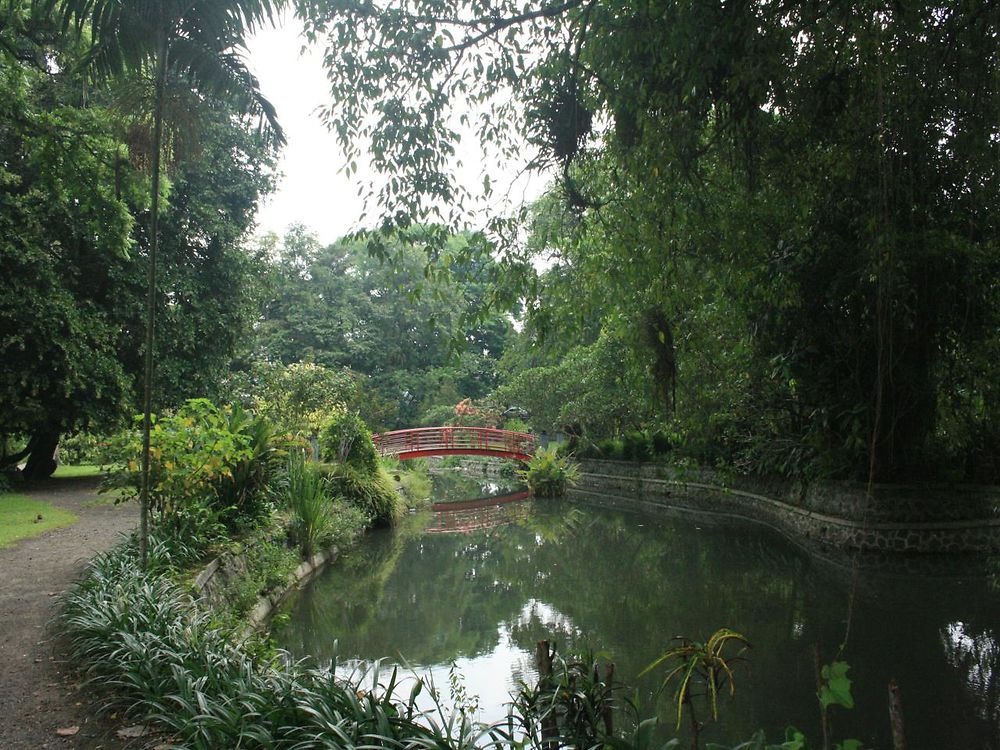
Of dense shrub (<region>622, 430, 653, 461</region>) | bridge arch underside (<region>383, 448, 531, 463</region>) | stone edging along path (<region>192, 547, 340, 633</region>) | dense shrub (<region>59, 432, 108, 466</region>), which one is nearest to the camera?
stone edging along path (<region>192, 547, 340, 633</region>)

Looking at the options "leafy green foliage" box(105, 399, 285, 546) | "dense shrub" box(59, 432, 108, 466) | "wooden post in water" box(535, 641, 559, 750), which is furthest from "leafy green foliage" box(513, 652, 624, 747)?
"dense shrub" box(59, 432, 108, 466)

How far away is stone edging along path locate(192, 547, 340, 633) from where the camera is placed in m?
5.85

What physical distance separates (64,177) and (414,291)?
5275 mm

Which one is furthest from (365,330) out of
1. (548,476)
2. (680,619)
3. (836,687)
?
(836,687)

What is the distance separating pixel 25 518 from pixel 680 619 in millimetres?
7710

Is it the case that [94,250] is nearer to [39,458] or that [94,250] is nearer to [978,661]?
[39,458]

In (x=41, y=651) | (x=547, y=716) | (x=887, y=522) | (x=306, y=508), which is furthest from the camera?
(x=887, y=522)

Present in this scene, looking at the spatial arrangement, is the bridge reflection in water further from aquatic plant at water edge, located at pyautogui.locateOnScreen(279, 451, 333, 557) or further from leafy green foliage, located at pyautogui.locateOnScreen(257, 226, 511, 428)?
leafy green foliage, located at pyautogui.locateOnScreen(257, 226, 511, 428)

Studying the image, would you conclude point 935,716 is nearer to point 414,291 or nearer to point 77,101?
point 414,291

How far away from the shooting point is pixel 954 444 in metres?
8.99

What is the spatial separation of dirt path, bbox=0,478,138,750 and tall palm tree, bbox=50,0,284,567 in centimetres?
83

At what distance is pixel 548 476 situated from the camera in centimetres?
1947

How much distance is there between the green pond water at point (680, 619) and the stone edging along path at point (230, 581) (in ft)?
0.62

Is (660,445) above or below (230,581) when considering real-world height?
above
